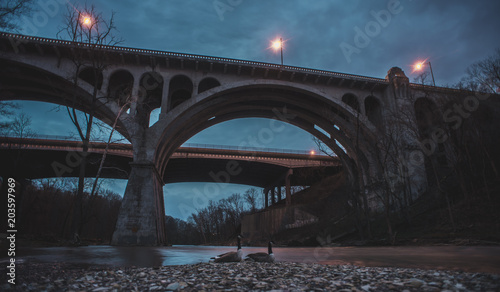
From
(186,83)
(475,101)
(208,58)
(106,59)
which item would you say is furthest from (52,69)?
(475,101)

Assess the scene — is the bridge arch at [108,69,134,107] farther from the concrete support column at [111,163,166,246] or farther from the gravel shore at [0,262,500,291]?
the gravel shore at [0,262,500,291]

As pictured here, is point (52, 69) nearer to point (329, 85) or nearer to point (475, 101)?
point (329, 85)

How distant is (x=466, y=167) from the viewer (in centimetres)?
2714

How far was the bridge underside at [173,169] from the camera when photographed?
4734 centimetres

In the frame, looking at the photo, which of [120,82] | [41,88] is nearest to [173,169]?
[120,82]

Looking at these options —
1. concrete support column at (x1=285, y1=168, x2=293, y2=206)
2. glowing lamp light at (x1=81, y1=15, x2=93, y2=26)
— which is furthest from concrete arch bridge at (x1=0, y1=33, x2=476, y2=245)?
concrete support column at (x1=285, y1=168, x2=293, y2=206)

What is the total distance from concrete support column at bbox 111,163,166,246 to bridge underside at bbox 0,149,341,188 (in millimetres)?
22354

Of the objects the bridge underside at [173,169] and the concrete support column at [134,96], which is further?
the bridge underside at [173,169]

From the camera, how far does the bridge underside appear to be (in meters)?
47.3

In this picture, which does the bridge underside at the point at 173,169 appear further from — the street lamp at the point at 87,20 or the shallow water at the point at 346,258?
the shallow water at the point at 346,258

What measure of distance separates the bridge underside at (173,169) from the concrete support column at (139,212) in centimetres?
2235

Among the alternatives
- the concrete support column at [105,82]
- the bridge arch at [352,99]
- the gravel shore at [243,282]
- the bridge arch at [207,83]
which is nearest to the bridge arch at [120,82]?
the concrete support column at [105,82]
